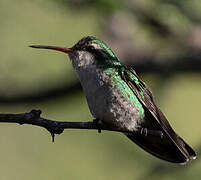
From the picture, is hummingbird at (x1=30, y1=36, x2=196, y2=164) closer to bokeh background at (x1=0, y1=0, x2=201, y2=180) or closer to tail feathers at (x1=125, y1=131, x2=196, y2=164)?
→ tail feathers at (x1=125, y1=131, x2=196, y2=164)

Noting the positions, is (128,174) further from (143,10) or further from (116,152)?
(143,10)

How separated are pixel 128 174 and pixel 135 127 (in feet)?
9.64

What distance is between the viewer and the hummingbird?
4.81 meters

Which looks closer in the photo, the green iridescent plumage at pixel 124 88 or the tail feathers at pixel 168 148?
the tail feathers at pixel 168 148

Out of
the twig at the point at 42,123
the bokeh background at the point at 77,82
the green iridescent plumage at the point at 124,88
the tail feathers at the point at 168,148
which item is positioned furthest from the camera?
the bokeh background at the point at 77,82

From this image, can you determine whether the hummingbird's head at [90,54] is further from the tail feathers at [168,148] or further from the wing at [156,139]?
the tail feathers at [168,148]

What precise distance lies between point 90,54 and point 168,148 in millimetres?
964

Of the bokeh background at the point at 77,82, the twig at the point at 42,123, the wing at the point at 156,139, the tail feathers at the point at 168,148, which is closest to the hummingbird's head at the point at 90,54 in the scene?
the wing at the point at 156,139

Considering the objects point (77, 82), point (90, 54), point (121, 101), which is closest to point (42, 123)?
point (121, 101)

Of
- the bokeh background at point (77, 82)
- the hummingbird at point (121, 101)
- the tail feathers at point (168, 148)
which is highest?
the bokeh background at point (77, 82)

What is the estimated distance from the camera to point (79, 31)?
10.3 meters

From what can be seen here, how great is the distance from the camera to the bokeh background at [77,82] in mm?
6238

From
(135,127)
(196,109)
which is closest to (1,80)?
(135,127)

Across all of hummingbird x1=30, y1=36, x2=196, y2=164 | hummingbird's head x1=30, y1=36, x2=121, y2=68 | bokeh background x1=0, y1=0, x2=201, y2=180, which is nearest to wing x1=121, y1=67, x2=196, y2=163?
hummingbird x1=30, y1=36, x2=196, y2=164
